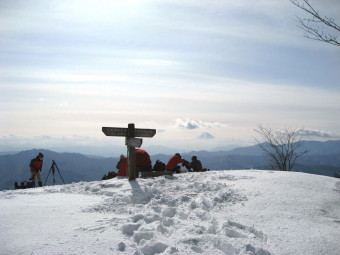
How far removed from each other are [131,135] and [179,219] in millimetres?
5117

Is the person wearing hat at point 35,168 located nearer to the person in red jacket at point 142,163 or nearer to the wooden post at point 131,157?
the person in red jacket at point 142,163

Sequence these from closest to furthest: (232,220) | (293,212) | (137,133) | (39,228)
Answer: (39,228) < (232,220) < (293,212) < (137,133)

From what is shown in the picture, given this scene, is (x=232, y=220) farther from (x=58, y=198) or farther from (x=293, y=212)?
(x=58, y=198)

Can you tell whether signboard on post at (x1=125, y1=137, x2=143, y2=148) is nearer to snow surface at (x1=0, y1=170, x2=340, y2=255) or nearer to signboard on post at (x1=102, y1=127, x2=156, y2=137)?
signboard on post at (x1=102, y1=127, x2=156, y2=137)

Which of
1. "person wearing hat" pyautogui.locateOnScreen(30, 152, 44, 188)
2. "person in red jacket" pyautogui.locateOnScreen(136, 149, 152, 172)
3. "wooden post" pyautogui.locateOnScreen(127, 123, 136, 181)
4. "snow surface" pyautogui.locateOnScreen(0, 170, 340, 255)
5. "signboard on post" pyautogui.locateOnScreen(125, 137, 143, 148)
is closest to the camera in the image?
"snow surface" pyautogui.locateOnScreen(0, 170, 340, 255)

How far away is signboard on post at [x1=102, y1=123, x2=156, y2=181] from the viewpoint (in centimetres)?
1012

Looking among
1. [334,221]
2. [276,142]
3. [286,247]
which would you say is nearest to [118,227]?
[286,247]

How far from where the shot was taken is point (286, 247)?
15.8ft

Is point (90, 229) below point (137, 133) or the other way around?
below

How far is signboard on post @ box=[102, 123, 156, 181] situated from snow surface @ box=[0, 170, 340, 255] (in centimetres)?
103

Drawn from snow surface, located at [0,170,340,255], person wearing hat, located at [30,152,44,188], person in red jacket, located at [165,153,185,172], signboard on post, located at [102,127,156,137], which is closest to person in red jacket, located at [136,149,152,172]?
signboard on post, located at [102,127,156,137]

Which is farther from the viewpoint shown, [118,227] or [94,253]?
[118,227]

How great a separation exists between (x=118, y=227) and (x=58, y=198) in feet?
10.5

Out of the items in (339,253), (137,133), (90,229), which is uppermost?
(137,133)
